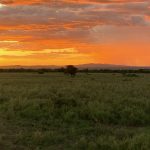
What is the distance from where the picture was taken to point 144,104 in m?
20.0

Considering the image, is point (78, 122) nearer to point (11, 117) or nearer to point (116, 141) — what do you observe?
point (11, 117)

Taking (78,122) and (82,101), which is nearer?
(78,122)

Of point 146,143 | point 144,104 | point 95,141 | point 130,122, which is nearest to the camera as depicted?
point 146,143

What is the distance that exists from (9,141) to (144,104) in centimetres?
883

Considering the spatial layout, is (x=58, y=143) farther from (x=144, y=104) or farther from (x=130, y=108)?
(x=144, y=104)

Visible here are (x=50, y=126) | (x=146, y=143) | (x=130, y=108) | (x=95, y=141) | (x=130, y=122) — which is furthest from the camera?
(x=130, y=108)

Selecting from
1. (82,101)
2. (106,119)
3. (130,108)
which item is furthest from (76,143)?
(82,101)

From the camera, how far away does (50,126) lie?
15422mm

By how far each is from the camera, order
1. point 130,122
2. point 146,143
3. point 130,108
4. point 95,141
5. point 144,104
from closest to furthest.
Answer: point 146,143, point 95,141, point 130,122, point 130,108, point 144,104

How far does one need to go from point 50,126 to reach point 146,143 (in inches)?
181

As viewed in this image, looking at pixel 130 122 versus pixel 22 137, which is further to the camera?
pixel 130 122

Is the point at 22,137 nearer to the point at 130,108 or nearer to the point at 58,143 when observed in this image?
the point at 58,143

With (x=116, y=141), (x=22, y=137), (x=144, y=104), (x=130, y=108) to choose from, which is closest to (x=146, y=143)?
(x=116, y=141)

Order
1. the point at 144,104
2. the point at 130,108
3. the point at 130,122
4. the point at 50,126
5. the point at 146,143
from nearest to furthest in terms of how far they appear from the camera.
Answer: the point at 146,143
the point at 50,126
the point at 130,122
the point at 130,108
the point at 144,104
